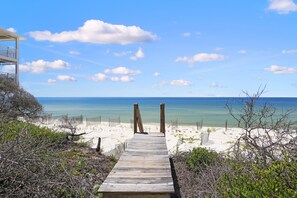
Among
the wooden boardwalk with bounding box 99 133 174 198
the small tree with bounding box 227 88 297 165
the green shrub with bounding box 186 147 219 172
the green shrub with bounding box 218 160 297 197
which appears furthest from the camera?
the green shrub with bounding box 186 147 219 172

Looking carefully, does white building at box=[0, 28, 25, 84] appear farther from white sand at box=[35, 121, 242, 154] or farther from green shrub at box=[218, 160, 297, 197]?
green shrub at box=[218, 160, 297, 197]

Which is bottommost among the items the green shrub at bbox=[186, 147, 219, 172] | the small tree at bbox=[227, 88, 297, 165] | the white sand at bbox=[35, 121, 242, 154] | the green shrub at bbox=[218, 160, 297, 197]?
the white sand at bbox=[35, 121, 242, 154]

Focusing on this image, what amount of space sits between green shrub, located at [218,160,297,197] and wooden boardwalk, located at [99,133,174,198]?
4.48ft

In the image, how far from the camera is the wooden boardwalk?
5710 mm

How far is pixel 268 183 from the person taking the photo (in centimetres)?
425

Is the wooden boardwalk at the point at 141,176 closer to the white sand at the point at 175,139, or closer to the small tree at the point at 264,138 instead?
the small tree at the point at 264,138

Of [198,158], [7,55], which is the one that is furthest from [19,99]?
[198,158]

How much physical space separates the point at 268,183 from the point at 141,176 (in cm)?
290

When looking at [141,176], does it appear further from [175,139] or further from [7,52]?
[7,52]

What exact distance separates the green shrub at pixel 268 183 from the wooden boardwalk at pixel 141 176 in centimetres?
137

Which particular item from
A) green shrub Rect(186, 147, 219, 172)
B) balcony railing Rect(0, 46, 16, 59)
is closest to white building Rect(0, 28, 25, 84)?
balcony railing Rect(0, 46, 16, 59)

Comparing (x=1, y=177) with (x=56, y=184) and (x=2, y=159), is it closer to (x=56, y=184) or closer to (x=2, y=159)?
(x=2, y=159)

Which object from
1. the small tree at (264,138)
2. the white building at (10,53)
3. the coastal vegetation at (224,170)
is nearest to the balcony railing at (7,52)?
the white building at (10,53)

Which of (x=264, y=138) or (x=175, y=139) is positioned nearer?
(x=264, y=138)
